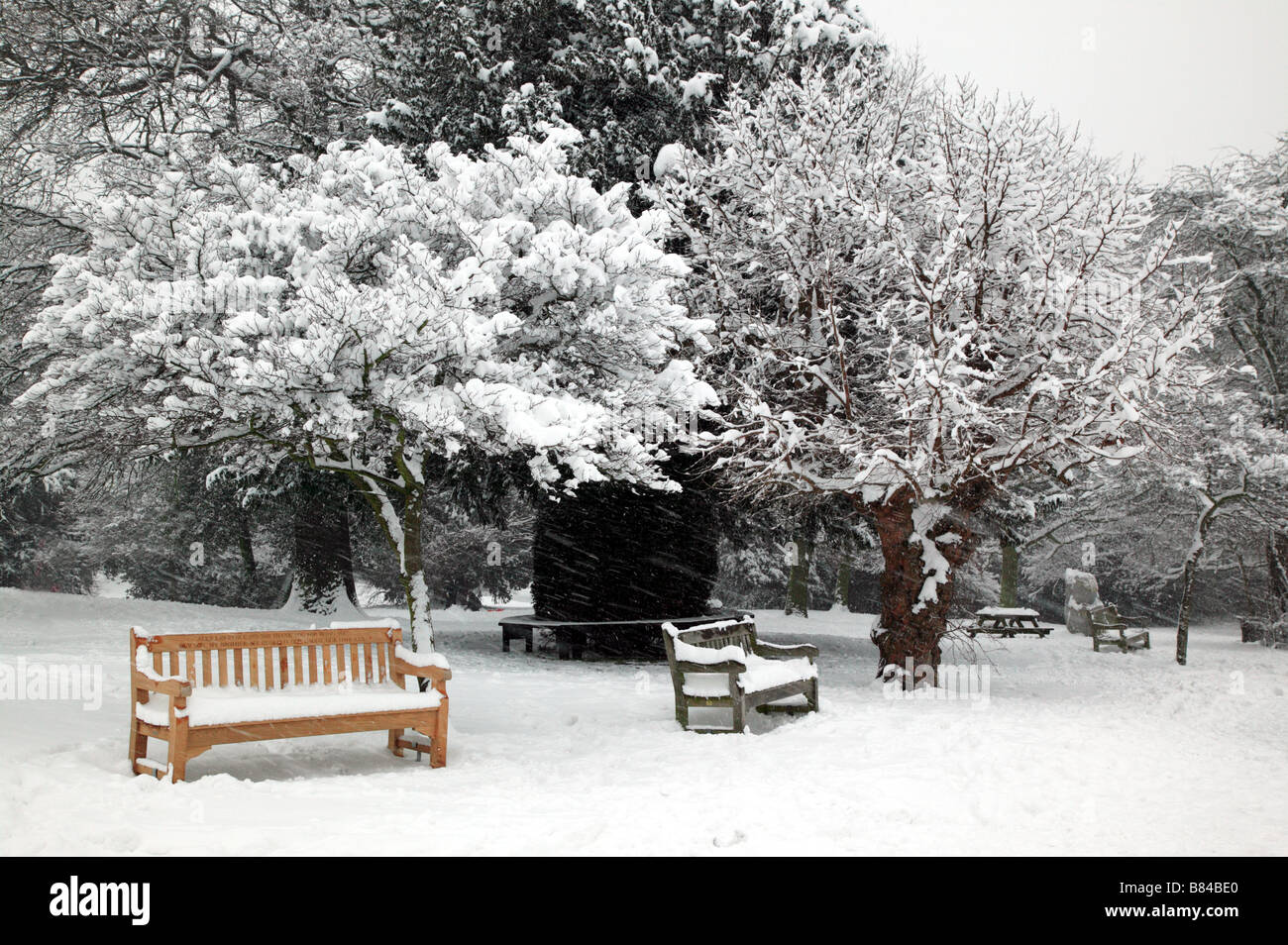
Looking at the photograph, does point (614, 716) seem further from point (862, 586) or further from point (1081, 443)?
point (862, 586)

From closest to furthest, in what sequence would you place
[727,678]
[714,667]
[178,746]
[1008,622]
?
1. [178,746]
2. [714,667]
3. [727,678]
4. [1008,622]

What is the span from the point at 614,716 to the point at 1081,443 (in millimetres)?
5333

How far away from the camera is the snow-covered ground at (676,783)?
4.36 m

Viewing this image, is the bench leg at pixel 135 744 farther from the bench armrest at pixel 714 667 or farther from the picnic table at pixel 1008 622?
the picnic table at pixel 1008 622

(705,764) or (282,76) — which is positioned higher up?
(282,76)

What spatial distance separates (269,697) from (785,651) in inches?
192

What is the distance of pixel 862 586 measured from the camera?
3403 cm

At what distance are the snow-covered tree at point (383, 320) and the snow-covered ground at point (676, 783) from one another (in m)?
2.09

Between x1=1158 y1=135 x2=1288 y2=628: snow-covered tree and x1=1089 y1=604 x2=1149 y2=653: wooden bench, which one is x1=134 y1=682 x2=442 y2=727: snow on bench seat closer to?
x1=1089 y1=604 x2=1149 y2=653: wooden bench

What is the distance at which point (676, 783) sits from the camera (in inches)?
227

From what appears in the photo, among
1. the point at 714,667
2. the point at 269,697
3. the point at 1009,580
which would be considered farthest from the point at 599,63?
the point at 1009,580

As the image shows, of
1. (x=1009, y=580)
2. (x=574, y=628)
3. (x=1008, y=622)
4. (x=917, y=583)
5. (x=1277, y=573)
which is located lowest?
(x=1008, y=622)

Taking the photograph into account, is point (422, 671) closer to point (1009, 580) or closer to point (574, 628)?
point (574, 628)
